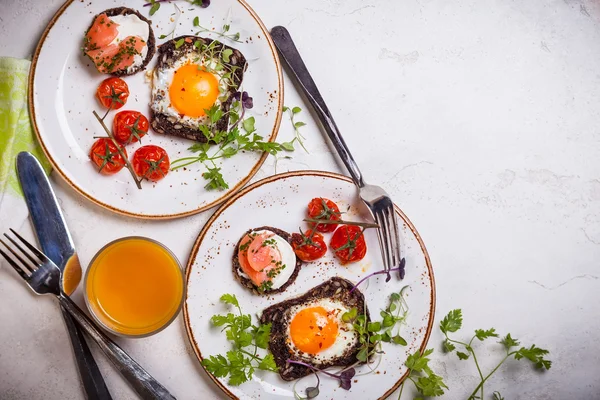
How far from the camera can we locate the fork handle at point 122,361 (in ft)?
10.9

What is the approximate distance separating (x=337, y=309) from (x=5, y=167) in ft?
7.29

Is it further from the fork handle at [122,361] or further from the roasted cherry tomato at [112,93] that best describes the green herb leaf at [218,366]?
the roasted cherry tomato at [112,93]

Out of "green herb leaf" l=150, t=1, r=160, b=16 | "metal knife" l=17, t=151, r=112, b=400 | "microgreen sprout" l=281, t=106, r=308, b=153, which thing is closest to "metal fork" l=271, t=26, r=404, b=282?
"microgreen sprout" l=281, t=106, r=308, b=153

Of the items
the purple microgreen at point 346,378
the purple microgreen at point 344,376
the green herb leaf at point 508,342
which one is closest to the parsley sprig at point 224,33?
Result: the purple microgreen at point 344,376

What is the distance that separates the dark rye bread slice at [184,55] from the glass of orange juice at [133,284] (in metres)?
0.71

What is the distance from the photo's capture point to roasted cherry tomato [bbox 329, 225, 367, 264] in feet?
11.1

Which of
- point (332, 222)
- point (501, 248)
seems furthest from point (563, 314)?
point (332, 222)

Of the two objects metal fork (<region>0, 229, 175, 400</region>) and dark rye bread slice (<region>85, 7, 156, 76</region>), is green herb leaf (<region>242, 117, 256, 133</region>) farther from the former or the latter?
metal fork (<region>0, 229, 175, 400</region>)

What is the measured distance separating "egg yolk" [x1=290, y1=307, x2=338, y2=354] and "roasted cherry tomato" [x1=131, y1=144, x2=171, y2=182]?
4.01 ft

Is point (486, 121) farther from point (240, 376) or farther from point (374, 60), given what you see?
point (240, 376)

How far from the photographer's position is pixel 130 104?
137 inches

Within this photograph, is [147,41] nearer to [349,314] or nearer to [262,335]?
[262,335]

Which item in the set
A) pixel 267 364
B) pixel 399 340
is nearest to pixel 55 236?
pixel 267 364

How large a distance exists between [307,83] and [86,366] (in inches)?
88.4
